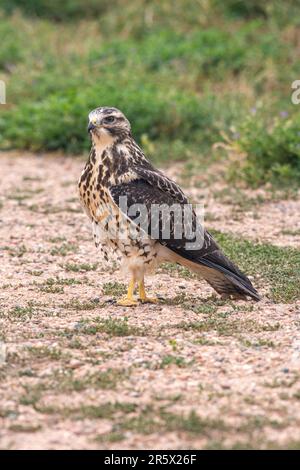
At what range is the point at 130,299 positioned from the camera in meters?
7.29

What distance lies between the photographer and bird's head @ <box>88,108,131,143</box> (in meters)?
7.25

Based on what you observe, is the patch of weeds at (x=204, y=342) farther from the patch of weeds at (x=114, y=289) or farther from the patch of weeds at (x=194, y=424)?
the patch of weeds at (x=114, y=289)

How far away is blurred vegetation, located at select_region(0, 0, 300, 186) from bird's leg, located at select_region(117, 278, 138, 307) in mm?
3940

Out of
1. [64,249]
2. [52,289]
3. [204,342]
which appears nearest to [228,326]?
[204,342]

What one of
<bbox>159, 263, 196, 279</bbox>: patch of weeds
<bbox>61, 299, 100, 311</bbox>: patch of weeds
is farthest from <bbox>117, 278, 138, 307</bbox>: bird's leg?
<bbox>159, 263, 196, 279</bbox>: patch of weeds

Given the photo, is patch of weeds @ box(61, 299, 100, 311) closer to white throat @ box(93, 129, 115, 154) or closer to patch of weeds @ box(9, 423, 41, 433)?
white throat @ box(93, 129, 115, 154)

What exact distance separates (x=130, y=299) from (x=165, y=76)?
7.59 metres

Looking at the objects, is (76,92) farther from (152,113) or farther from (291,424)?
(291,424)

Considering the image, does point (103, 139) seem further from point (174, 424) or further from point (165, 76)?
point (165, 76)

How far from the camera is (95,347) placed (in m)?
6.18

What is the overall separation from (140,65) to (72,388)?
9.77 m

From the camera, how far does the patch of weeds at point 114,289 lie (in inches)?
300

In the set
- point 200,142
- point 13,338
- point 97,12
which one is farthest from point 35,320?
point 97,12

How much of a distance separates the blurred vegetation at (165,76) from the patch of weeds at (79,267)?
3075 millimetres
